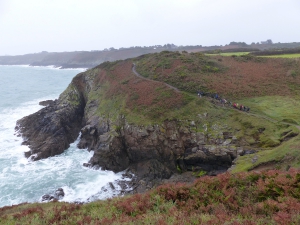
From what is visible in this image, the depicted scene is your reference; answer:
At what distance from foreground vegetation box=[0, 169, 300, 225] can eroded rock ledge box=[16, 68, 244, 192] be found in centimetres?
1128

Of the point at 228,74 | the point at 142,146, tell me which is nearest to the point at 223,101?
the point at 228,74

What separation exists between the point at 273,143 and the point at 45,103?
5181 cm

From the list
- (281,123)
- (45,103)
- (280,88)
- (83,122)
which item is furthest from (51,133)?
(280,88)

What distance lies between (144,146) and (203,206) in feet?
55.1

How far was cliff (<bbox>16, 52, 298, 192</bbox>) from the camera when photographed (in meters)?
23.2

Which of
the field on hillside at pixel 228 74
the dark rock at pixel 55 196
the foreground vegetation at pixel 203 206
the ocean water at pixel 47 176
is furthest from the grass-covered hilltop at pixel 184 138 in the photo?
the dark rock at pixel 55 196

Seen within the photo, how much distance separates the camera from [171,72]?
40.1m

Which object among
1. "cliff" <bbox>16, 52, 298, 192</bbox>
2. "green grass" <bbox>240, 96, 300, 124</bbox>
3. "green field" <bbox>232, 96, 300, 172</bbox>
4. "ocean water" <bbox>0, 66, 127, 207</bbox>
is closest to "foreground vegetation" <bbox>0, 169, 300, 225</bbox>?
"green field" <bbox>232, 96, 300, 172</bbox>

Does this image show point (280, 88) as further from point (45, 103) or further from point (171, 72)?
point (45, 103)

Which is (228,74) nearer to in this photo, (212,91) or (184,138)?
(212,91)

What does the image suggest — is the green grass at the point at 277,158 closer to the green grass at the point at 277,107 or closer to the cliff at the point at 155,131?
the cliff at the point at 155,131

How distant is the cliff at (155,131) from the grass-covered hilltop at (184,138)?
0.39ft

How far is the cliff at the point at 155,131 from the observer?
76.0 ft

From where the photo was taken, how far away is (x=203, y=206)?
980 centimetres
